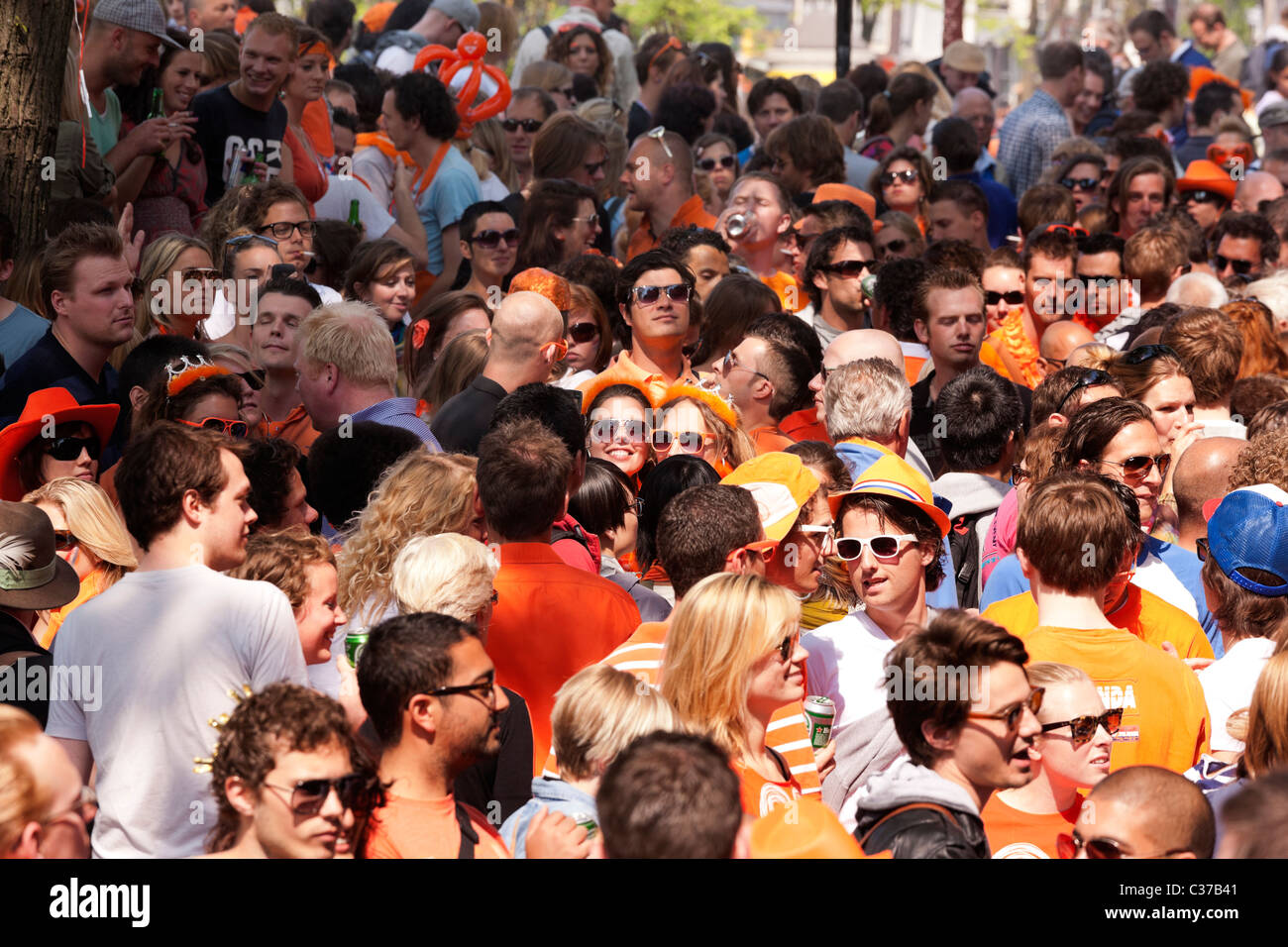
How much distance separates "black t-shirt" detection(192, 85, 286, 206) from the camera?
25.3ft

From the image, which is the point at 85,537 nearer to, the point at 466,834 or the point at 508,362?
the point at 466,834

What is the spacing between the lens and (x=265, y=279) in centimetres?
662

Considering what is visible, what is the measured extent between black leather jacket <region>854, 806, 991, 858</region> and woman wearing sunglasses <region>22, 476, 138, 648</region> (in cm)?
248

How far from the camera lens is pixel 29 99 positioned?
244 inches

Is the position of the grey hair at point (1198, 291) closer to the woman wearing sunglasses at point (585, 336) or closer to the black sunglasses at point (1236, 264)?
the black sunglasses at point (1236, 264)

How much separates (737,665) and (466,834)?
→ 729 mm

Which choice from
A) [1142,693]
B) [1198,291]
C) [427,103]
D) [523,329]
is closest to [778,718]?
[1142,693]

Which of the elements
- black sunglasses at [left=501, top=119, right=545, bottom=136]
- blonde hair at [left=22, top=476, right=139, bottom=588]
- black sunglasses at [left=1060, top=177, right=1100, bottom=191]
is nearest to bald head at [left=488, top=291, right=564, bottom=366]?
blonde hair at [left=22, top=476, right=139, bottom=588]

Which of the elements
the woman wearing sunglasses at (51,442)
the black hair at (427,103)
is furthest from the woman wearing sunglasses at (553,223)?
the woman wearing sunglasses at (51,442)

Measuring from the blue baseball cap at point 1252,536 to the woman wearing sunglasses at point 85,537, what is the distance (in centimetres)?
318

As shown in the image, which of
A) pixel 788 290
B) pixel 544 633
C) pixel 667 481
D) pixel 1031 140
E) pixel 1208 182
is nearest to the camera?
pixel 544 633

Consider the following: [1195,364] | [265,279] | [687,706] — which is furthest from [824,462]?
[265,279]

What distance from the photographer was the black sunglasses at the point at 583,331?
22.6ft
